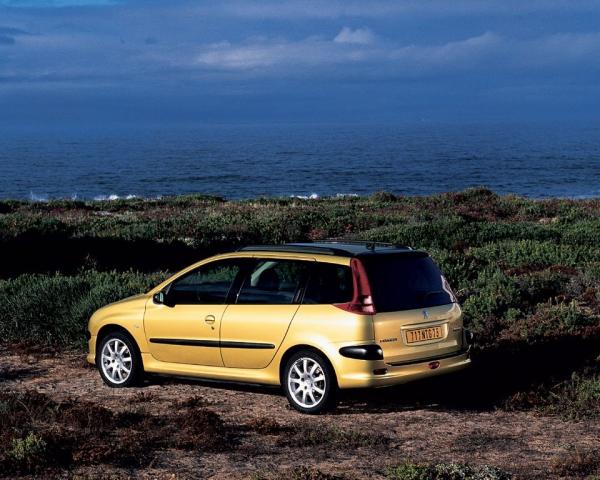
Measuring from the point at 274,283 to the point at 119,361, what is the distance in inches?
94.1

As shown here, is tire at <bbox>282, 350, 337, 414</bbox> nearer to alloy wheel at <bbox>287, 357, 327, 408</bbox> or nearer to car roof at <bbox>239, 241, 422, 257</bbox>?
alloy wheel at <bbox>287, 357, 327, 408</bbox>

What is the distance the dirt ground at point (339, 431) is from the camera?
817cm

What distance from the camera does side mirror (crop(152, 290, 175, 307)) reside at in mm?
11046

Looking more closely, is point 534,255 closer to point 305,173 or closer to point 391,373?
point 391,373

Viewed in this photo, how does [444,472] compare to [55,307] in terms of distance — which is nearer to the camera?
[444,472]

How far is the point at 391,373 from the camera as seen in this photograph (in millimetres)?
9711

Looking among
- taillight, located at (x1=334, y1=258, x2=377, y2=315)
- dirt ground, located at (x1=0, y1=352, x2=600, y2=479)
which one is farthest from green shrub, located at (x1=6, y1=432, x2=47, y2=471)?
taillight, located at (x1=334, y1=258, x2=377, y2=315)

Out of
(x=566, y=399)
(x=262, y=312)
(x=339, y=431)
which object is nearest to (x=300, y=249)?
(x=262, y=312)

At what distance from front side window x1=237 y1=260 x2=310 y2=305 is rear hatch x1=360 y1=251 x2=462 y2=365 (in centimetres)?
78

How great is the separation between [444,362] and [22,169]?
130219mm

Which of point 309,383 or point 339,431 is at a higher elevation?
point 309,383

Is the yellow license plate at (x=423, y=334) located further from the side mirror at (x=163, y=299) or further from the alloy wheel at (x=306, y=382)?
the side mirror at (x=163, y=299)

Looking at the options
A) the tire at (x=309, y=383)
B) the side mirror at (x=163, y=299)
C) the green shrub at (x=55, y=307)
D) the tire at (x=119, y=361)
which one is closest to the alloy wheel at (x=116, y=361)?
the tire at (x=119, y=361)

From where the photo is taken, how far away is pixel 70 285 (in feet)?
53.3
